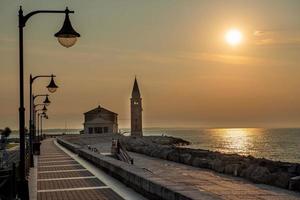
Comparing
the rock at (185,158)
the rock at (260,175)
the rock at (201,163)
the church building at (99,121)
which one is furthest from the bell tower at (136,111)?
the rock at (260,175)

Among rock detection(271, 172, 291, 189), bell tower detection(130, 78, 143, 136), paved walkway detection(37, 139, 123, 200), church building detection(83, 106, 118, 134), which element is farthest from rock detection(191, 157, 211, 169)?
bell tower detection(130, 78, 143, 136)

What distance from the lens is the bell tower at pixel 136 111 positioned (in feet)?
396

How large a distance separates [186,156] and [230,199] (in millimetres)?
25630

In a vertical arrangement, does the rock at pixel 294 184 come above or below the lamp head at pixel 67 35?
below

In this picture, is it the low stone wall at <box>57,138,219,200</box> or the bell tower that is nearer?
the low stone wall at <box>57,138,219,200</box>

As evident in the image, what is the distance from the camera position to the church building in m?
111

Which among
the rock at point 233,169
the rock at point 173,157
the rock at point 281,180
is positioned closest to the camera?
the rock at point 281,180

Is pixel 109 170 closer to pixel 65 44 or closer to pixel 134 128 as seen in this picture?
pixel 65 44

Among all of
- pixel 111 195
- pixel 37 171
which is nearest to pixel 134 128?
pixel 37 171

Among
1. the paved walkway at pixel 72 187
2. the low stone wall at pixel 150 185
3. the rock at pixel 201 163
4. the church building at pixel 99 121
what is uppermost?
the church building at pixel 99 121

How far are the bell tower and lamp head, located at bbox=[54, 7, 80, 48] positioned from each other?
362 ft

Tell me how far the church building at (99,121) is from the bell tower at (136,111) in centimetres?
630

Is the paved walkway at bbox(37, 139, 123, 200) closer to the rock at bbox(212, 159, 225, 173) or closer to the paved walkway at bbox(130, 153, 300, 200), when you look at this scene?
the paved walkway at bbox(130, 153, 300, 200)

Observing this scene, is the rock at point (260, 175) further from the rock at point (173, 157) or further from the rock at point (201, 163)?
the rock at point (173, 157)
